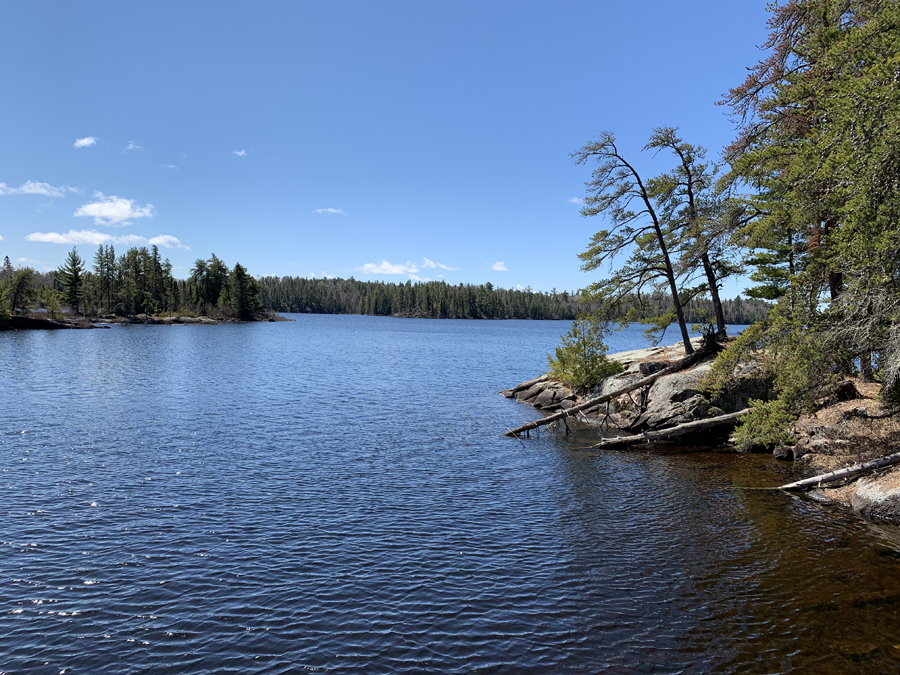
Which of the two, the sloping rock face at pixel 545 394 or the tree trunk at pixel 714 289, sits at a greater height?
the tree trunk at pixel 714 289

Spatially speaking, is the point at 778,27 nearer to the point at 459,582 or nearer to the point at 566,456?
the point at 566,456

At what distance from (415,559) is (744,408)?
1831cm

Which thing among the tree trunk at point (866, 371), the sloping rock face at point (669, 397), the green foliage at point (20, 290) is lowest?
the sloping rock face at point (669, 397)

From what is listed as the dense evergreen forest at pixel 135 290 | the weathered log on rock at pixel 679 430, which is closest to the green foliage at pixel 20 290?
the dense evergreen forest at pixel 135 290

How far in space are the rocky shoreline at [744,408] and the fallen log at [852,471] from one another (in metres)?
0.29

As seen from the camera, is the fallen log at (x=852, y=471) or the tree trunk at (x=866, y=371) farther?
the tree trunk at (x=866, y=371)

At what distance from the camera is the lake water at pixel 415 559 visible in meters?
8.84

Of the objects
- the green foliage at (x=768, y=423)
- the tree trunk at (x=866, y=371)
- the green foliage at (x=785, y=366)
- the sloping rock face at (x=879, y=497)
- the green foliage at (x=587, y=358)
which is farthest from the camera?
the green foliage at (x=587, y=358)

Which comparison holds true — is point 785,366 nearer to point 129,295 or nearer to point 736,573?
point 736,573

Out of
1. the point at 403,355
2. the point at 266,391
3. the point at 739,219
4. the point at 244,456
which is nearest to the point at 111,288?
the point at 403,355

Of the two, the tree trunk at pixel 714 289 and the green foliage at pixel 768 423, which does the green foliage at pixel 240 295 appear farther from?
the green foliage at pixel 768 423

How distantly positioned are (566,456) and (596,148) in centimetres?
1736

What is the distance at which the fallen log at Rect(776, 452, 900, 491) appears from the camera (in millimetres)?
14627

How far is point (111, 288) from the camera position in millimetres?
131125
